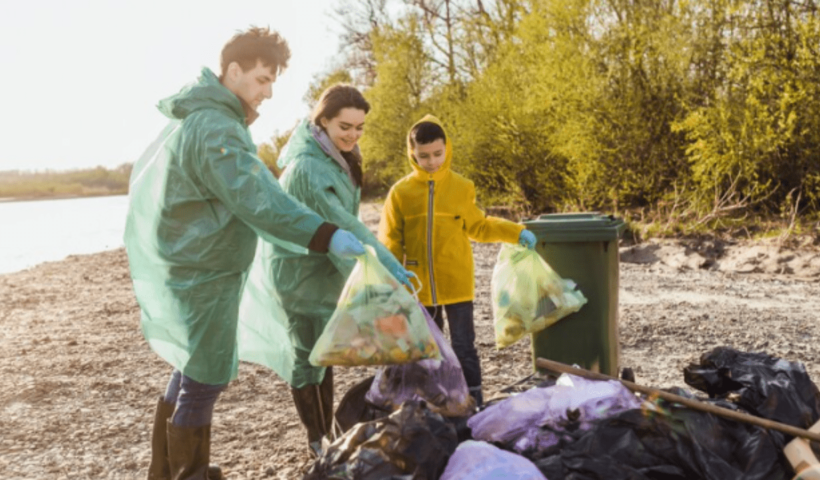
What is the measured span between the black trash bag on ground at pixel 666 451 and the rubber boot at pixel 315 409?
1.12m

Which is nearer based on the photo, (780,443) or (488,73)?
(780,443)

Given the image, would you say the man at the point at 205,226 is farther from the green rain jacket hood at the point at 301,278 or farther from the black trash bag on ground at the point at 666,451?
the black trash bag on ground at the point at 666,451

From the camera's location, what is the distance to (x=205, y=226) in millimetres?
2668

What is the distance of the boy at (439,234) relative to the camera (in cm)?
387

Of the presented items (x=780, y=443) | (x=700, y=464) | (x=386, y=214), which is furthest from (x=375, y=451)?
(x=386, y=214)

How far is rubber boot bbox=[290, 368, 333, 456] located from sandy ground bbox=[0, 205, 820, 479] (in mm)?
204

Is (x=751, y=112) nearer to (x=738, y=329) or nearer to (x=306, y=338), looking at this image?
(x=738, y=329)

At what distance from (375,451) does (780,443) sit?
1.47 metres

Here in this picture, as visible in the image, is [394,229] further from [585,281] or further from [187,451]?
[187,451]

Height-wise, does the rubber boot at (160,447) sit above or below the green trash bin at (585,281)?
below

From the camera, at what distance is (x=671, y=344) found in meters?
5.77

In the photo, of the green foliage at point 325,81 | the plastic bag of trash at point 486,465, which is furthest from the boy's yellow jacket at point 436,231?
the green foliage at point 325,81

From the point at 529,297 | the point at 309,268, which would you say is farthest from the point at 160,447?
the point at 529,297

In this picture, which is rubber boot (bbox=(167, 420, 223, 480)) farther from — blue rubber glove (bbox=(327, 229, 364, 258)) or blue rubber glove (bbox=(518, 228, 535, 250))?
blue rubber glove (bbox=(518, 228, 535, 250))
